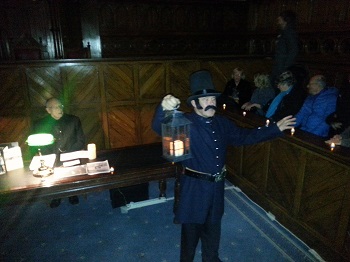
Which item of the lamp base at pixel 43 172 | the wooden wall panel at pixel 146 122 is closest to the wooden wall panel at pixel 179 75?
the wooden wall panel at pixel 146 122

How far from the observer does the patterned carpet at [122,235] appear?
135 inches


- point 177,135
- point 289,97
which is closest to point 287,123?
point 177,135

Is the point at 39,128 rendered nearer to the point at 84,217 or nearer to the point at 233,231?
the point at 84,217

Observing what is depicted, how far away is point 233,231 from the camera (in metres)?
3.87

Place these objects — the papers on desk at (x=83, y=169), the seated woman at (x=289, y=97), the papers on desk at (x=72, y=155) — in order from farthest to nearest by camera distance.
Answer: the seated woman at (x=289, y=97)
the papers on desk at (x=72, y=155)
the papers on desk at (x=83, y=169)

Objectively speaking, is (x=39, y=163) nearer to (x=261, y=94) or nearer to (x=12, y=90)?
(x=12, y=90)

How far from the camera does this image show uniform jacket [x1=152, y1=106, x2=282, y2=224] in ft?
8.79

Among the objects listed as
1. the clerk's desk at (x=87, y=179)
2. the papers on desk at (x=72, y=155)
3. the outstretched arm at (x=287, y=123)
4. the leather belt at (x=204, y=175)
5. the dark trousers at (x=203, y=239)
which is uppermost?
the outstretched arm at (x=287, y=123)

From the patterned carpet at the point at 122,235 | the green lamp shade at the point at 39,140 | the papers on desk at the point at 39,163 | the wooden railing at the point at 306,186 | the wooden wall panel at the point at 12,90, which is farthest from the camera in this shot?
the wooden wall panel at the point at 12,90

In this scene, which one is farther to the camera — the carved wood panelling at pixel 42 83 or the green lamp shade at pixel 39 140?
the carved wood panelling at pixel 42 83

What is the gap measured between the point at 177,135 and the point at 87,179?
1193 millimetres

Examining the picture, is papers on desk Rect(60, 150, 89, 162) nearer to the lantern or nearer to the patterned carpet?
the patterned carpet

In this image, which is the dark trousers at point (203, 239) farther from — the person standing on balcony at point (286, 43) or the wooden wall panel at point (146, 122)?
the wooden wall panel at point (146, 122)

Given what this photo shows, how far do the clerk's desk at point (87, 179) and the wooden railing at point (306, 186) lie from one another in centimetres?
155
